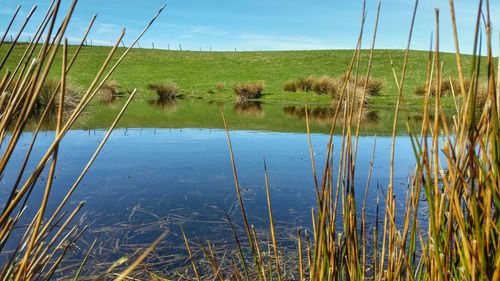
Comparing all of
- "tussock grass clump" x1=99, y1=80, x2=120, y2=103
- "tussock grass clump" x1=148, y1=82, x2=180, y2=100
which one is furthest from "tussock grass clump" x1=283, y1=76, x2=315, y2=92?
"tussock grass clump" x1=99, y1=80, x2=120, y2=103

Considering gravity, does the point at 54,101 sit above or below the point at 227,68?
below

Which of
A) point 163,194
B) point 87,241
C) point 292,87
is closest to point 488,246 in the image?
point 87,241

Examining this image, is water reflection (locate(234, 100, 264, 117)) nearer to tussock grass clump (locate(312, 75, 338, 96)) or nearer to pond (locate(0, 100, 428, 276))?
tussock grass clump (locate(312, 75, 338, 96))

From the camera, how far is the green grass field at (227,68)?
26847 millimetres

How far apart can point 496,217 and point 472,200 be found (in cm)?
9

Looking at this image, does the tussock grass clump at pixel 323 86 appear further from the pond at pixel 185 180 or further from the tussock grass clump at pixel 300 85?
the pond at pixel 185 180

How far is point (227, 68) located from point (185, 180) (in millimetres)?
30718

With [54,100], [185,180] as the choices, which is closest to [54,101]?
[54,100]

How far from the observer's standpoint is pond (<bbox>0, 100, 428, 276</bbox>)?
3330 mm

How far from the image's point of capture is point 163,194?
426 cm

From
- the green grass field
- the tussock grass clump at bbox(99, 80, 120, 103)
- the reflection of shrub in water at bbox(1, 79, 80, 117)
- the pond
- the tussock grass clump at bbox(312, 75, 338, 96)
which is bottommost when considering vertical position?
the pond

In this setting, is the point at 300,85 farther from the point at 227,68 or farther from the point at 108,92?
the point at 227,68

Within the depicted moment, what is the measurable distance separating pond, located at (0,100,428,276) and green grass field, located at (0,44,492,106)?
543 inches

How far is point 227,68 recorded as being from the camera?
114ft
